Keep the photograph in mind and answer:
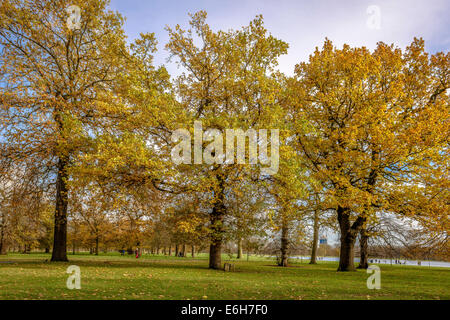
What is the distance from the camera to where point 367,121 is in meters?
18.6

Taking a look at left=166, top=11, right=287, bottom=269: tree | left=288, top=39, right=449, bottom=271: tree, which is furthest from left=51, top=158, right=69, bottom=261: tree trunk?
left=288, top=39, right=449, bottom=271: tree

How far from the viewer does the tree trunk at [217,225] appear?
1831cm

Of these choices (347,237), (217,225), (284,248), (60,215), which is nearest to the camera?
(217,225)

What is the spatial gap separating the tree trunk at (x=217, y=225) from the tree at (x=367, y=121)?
5.82 meters

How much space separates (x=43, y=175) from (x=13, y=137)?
112 inches

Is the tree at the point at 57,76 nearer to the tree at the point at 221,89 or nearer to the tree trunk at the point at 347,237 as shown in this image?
the tree at the point at 221,89

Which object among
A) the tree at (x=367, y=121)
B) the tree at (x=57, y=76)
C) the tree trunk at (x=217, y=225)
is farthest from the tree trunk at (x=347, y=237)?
the tree at (x=57, y=76)

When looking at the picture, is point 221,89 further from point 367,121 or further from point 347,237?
point 347,237

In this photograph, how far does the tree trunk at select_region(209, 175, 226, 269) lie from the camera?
1831cm

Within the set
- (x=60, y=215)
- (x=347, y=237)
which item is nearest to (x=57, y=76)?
(x=60, y=215)

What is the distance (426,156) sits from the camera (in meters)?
17.6

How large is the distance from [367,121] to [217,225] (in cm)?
1044

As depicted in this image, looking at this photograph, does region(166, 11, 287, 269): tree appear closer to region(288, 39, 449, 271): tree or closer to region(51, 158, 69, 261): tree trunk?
region(288, 39, 449, 271): tree
